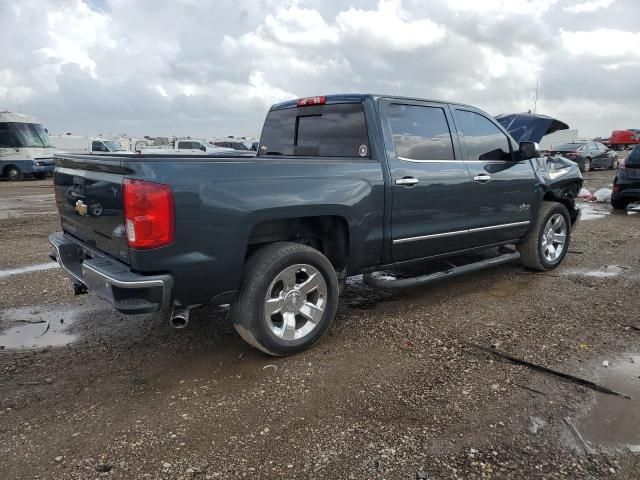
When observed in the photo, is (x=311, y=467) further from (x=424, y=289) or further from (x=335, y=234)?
(x=424, y=289)

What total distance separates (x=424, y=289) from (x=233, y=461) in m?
3.32

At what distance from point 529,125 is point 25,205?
12.2m

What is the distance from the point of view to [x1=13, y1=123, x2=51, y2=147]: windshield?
2127 cm

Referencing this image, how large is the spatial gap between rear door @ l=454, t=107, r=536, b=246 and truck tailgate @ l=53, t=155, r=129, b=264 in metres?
3.11

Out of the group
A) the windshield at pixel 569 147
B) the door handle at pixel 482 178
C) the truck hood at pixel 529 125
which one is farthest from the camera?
the windshield at pixel 569 147

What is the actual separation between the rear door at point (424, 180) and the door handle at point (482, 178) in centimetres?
14

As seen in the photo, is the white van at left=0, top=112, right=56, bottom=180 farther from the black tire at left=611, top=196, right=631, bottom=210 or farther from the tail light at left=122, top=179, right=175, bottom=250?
the tail light at left=122, top=179, right=175, bottom=250

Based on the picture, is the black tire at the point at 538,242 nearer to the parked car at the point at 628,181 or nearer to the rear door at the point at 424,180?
the rear door at the point at 424,180

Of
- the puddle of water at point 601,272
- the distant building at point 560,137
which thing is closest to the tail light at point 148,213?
the puddle of water at point 601,272

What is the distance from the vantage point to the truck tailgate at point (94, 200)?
3094mm

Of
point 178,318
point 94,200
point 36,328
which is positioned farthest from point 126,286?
point 36,328

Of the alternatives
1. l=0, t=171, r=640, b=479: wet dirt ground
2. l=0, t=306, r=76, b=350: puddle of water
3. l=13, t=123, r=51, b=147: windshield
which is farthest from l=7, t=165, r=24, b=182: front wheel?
l=0, t=306, r=76, b=350: puddle of water

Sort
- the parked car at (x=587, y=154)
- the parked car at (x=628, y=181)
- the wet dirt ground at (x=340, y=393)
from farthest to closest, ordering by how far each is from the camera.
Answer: the parked car at (x=587, y=154)
the parked car at (x=628, y=181)
the wet dirt ground at (x=340, y=393)

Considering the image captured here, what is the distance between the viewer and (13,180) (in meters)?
21.9
